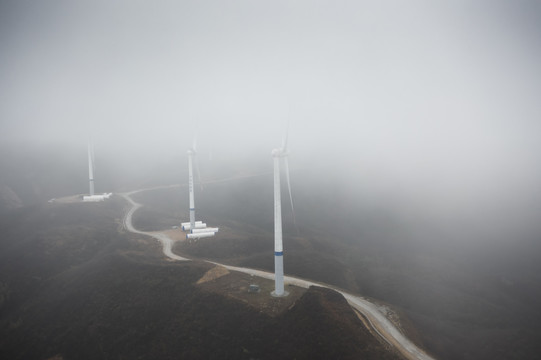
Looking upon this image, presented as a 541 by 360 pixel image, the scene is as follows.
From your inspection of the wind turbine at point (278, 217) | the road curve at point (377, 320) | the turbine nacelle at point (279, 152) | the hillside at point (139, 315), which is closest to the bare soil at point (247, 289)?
the hillside at point (139, 315)

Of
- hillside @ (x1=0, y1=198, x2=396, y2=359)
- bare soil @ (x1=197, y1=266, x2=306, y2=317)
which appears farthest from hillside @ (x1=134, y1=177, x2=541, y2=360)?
bare soil @ (x1=197, y1=266, x2=306, y2=317)

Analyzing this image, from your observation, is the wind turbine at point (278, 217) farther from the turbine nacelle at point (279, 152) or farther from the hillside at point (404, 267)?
the hillside at point (404, 267)

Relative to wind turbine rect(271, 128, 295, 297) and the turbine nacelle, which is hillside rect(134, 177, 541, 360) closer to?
wind turbine rect(271, 128, 295, 297)

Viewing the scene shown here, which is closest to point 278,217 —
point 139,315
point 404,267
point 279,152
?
point 279,152

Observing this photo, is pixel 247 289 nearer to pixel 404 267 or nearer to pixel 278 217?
pixel 278 217

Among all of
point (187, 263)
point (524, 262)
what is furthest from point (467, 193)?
point (187, 263)

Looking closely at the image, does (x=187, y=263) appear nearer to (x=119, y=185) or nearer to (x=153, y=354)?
(x=153, y=354)

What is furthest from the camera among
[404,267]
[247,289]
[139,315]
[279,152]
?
[404,267]

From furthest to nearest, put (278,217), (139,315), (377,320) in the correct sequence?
(139,315), (377,320), (278,217)
